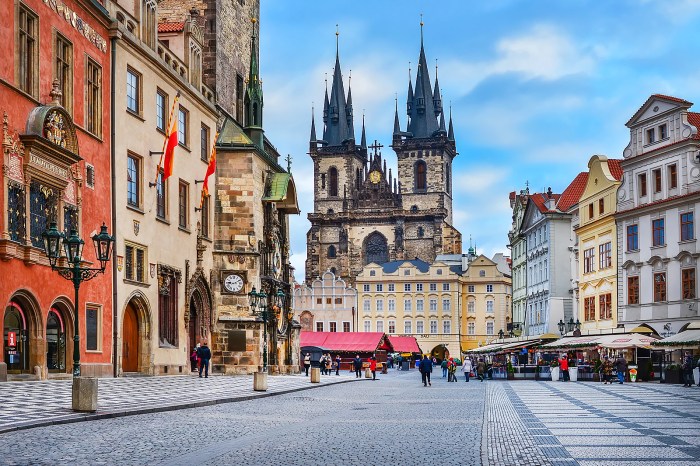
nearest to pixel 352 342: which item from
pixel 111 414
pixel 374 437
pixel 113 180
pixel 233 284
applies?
pixel 233 284

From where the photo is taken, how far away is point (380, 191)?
515 ft

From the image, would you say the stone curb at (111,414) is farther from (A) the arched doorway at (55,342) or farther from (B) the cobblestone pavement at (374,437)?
(A) the arched doorway at (55,342)

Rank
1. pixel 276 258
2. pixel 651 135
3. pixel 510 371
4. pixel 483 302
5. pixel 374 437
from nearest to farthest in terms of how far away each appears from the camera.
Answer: pixel 374 437 < pixel 276 258 < pixel 651 135 < pixel 510 371 < pixel 483 302

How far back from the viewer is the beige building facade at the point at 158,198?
1480 inches

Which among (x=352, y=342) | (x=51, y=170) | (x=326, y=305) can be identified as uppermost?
(x=51, y=170)

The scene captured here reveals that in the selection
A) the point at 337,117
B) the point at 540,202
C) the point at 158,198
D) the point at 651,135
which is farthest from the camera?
the point at 337,117

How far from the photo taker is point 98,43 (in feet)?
117

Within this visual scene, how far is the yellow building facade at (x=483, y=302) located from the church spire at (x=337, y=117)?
32.3 m

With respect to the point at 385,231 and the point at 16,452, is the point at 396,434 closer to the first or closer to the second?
the point at 16,452

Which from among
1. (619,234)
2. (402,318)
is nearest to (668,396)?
(619,234)

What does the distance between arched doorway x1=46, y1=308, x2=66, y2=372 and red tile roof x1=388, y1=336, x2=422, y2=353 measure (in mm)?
88452

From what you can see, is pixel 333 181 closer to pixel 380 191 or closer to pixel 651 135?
pixel 380 191

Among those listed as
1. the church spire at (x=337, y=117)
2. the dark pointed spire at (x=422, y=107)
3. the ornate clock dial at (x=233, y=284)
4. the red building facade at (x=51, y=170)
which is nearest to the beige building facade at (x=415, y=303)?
the dark pointed spire at (x=422, y=107)

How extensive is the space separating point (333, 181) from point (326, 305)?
89.2 feet
